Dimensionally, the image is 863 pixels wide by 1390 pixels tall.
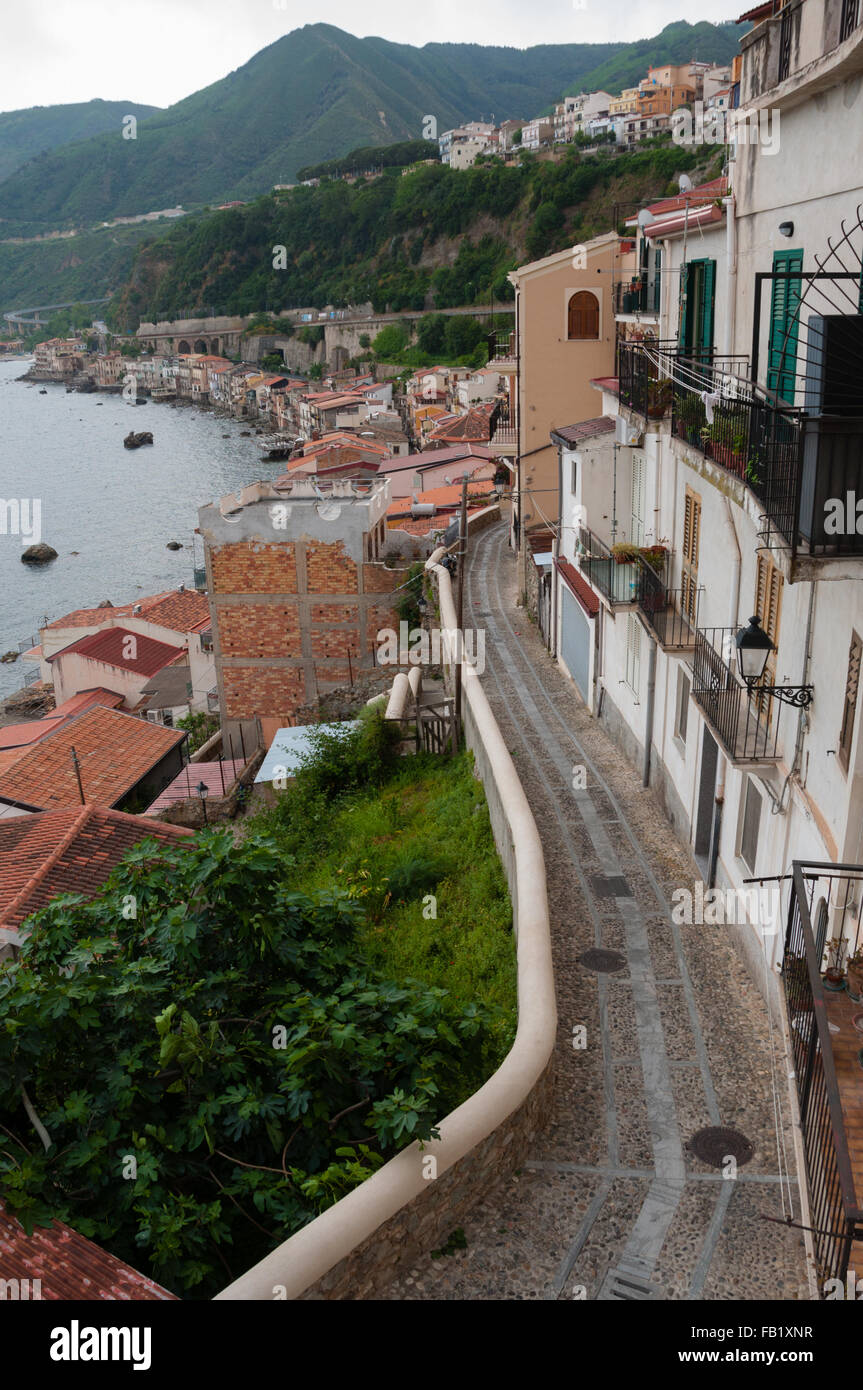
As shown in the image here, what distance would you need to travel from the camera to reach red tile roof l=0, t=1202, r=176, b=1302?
7.16m

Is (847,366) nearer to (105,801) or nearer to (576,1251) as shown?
(576,1251)

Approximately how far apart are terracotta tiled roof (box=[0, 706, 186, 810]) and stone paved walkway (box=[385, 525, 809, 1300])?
752 inches

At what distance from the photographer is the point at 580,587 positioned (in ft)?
70.3

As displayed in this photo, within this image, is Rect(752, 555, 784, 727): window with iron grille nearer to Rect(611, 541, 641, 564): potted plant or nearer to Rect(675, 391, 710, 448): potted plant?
Rect(675, 391, 710, 448): potted plant

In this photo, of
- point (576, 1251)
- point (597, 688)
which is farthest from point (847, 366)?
point (597, 688)

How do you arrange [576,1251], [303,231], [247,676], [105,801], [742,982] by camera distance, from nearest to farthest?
[576,1251]
[742,982]
[105,801]
[247,676]
[303,231]

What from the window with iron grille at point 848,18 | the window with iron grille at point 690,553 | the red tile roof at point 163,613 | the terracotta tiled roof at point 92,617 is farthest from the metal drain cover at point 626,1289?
the terracotta tiled roof at point 92,617

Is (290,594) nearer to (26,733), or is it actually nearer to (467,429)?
(26,733)

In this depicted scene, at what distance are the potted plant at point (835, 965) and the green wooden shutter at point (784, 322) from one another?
485 centimetres

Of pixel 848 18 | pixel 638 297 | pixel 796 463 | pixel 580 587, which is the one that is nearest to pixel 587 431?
pixel 580 587

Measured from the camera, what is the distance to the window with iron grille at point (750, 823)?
11.6 metres

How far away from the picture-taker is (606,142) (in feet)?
445

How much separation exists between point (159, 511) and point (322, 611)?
64.2 meters

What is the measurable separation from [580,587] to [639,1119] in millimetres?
13301
